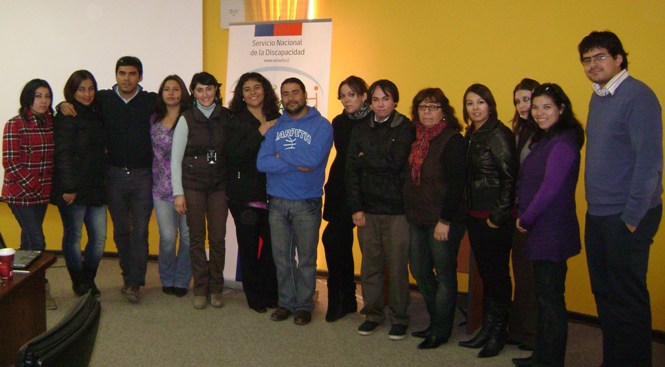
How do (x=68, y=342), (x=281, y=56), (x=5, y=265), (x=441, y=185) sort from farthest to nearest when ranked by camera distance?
(x=281, y=56) < (x=441, y=185) < (x=5, y=265) < (x=68, y=342)

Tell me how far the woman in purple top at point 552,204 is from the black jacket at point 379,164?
0.69 metres

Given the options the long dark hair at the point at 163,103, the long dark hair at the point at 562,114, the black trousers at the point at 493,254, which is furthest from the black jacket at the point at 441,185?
the long dark hair at the point at 163,103

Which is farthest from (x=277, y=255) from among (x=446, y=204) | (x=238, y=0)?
(x=238, y=0)

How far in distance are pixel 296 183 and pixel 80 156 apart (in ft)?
4.70

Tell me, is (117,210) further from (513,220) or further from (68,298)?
(513,220)

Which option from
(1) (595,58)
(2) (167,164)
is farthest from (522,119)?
(2) (167,164)

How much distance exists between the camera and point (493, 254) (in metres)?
3.02

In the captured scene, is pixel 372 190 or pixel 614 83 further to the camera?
pixel 372 190

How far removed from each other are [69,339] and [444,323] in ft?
7.62

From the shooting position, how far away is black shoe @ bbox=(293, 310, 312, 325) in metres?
3.64

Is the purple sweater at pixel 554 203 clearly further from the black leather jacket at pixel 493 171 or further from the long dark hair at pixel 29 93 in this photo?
the long dark hair at pixel 29 93

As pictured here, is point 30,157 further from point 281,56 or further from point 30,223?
point 281,56

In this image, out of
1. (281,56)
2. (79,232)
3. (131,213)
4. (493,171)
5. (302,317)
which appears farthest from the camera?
(281,56)

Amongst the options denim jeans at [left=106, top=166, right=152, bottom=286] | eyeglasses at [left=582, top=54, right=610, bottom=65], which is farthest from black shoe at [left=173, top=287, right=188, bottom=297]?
eyeglasses at [left=582, top=54, right=610, bottom=65]
